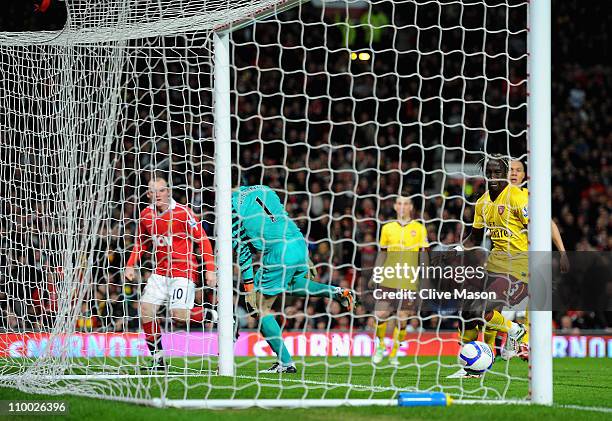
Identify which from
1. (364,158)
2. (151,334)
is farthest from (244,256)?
(364,158)

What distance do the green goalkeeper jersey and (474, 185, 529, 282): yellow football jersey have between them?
5.35 ft

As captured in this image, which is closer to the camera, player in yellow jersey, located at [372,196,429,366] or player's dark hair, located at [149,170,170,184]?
player's dark hair, located at [149,170,170,184]

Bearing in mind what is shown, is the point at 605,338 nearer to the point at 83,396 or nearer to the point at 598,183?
the point at 598,183

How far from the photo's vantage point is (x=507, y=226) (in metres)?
9.09

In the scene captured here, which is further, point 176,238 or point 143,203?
point 176,238

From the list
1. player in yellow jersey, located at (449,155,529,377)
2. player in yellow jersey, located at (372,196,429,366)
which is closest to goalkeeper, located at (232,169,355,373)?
player in yellow jersey, located at (449,155,529,377)

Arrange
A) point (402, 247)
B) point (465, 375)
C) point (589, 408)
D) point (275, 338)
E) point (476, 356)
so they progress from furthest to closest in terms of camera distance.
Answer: point (402, 247)
point (275, 338)
point (465, 375)
point (476, 356)
point (589, 408)

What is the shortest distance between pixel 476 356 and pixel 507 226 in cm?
159

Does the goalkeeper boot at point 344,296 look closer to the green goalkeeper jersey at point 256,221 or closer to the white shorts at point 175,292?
the green goalkeeper jersey at point 256,221

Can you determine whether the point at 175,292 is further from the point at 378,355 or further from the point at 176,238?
the point at 378,355

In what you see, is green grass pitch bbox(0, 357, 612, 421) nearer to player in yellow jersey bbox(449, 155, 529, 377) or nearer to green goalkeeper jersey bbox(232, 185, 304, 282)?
player in yellow jersey bbox(449, 155, 529, 377)

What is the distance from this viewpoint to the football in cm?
794

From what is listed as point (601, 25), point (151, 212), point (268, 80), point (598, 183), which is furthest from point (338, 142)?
point (151, 212)

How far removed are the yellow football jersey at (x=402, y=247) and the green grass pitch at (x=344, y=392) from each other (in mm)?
1819
